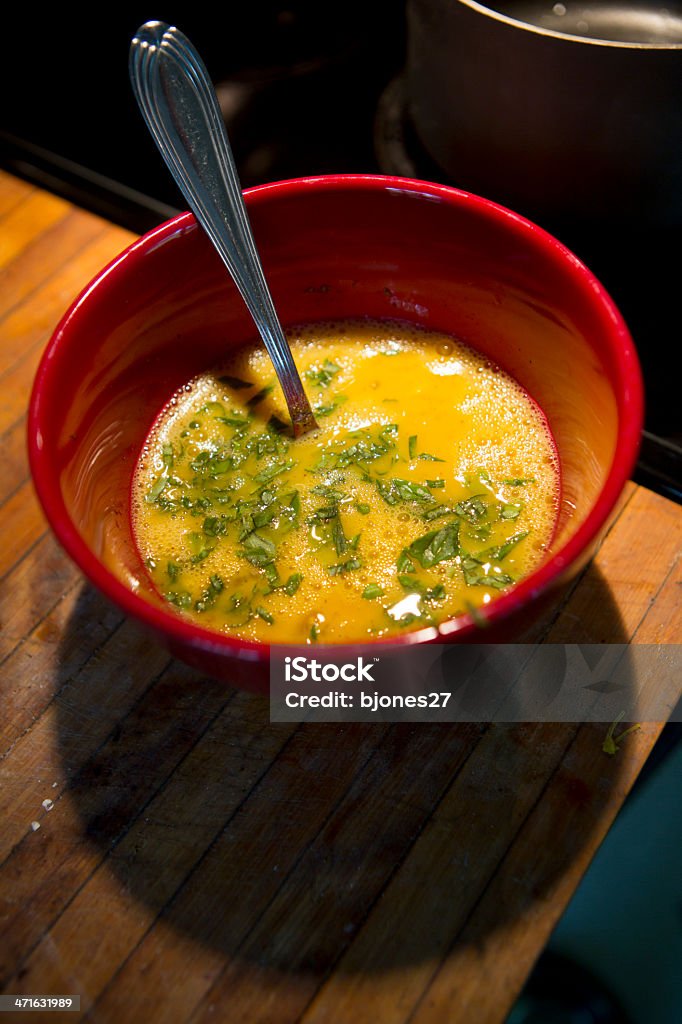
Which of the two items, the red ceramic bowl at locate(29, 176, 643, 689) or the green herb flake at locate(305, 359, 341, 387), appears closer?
the red ceramic bowl at locate(29, 176, 643, 689)

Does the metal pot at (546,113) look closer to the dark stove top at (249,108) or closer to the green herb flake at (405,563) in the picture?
the dark stove top at (249,108)

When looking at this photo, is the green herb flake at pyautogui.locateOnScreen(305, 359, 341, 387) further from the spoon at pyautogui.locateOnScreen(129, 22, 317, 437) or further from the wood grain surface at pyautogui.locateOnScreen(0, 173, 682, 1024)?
the wood grain surface at pyautogui.locateOnScreen(0, 173, 682, 1024)

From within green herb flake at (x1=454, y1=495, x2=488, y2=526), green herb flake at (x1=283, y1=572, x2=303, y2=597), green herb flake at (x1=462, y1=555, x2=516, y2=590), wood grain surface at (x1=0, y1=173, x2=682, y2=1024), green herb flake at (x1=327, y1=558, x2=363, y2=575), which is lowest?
wood grain surface at (x1=0, y1=173, x2=682, y2=1024)

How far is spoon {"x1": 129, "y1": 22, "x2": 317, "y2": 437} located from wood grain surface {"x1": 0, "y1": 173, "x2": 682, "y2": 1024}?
18.0 inches

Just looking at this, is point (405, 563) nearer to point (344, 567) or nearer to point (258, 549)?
point (344, 567)

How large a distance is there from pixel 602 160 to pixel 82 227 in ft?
2.74

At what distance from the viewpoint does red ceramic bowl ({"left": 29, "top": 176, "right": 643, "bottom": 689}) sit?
944mm

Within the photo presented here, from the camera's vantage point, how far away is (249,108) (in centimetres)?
186

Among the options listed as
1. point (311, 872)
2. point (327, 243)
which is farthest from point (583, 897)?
point (327, 243)

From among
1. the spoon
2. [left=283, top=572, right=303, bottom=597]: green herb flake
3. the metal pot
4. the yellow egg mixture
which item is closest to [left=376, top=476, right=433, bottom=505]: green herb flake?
the yellow egg mixture

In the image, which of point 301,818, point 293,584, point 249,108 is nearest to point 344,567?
point 293,584

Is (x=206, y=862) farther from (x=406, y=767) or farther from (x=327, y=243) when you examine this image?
(x=327, y=243)

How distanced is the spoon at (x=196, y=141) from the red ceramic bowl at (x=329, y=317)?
4 centimetres

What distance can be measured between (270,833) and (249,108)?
1390 mm
